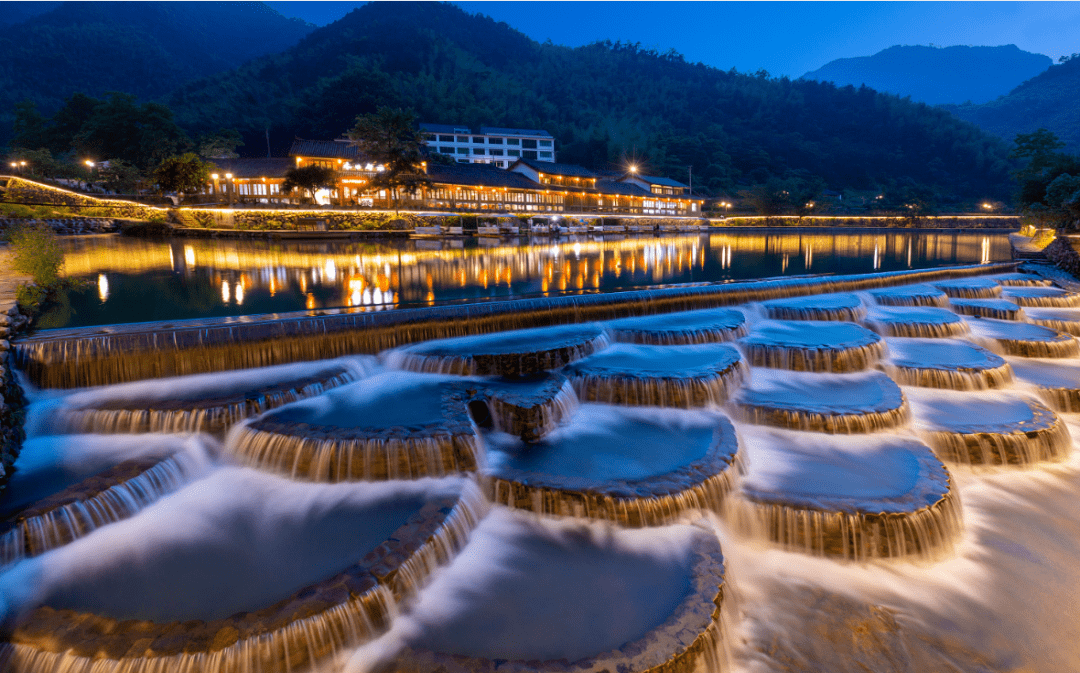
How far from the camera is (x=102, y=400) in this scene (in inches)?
285

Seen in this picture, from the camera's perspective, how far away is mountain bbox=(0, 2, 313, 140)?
95.4 meters

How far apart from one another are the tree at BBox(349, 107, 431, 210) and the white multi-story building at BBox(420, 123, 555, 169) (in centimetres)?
3166

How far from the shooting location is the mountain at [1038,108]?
109m

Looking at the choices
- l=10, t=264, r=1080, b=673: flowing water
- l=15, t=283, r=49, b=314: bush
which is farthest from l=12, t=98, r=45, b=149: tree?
l=10, t=264, r=1080, b=673: flowing water

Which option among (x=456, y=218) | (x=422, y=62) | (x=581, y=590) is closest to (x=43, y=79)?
(x=422, y=62)

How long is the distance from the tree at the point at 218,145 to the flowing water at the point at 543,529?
52066mm

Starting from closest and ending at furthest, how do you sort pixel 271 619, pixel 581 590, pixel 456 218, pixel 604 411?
pixel 271 619, pixel 581 590, pixel 604 411, pixel 456 218

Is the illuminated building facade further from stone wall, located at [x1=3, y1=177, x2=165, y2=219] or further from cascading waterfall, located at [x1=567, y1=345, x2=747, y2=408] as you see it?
cascading waterfall, located at [x1=567, y1=345, x2=747, y2=408]

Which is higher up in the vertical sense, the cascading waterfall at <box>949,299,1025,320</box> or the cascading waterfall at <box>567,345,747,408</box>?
the cascading waterfall at <box>949,299,1025,320</box>

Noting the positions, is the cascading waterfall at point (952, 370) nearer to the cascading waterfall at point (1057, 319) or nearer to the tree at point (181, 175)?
the cascading waterfall at point (1057, 319)

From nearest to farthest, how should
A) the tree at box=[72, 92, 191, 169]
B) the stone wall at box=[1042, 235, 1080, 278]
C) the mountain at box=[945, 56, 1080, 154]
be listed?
1. the stone wall at box=[1042, 235, 1080, 278]
2. the tree at box=[72, 92, 191, 169]
3. the mountain at box=[945, 56, 1080, 154]

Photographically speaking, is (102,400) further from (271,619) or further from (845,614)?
(845,614)

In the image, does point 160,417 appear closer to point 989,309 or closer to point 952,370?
point 952,370

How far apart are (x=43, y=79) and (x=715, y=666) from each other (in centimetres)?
13313
